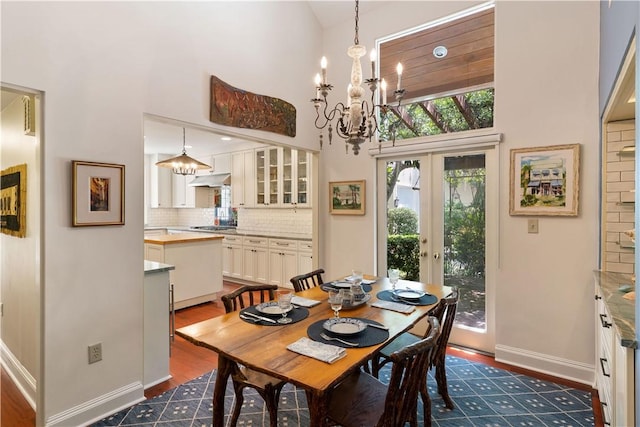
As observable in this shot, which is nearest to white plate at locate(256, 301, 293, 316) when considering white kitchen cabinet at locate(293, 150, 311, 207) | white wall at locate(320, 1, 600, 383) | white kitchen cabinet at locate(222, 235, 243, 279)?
white wall at locate(320, 1, 600, 383)

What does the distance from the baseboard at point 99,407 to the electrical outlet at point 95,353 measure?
0.26 meters

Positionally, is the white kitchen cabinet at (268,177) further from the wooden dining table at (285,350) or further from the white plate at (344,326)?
the white plate at (344,326)

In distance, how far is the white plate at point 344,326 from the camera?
1.67 m

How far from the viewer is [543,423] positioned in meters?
2.15

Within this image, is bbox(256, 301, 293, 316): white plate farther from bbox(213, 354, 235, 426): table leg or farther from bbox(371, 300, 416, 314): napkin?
bbox(371, 300, 416, 314): napkin

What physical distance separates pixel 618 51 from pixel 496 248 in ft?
5.90

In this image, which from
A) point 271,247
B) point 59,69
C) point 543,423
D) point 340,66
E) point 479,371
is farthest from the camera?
point 271,247

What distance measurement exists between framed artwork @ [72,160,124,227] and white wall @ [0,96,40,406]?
0.20 m

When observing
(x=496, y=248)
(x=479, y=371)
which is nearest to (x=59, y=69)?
(x=496, y=248)

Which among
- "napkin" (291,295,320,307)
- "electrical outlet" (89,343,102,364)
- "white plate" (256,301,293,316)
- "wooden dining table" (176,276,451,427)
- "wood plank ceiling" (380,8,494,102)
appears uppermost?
"wood plank ceiling" (380,8,494,102)

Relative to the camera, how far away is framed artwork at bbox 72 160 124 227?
2097mm

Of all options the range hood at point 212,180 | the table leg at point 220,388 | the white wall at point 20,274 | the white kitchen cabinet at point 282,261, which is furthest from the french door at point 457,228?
the range hood at point 212,180

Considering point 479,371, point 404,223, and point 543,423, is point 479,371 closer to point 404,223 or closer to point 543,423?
point 543,423

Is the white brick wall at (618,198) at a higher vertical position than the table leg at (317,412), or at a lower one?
higher
